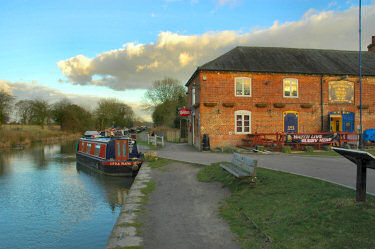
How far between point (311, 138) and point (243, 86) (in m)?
5.54

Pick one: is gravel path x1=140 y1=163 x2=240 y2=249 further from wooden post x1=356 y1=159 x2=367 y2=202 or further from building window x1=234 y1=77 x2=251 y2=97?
building window x1=234 y1=77 x2=251 y2=97

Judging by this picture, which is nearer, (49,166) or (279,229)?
(279,229)

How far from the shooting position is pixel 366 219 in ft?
15.7

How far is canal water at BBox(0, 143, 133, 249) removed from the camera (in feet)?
25.7

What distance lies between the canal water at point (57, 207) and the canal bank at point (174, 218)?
4.45ft

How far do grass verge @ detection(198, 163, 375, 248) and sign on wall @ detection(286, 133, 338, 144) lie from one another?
10899 mm

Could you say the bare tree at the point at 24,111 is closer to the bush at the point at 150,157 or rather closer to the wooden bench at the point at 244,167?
the bush at the point at 150,157

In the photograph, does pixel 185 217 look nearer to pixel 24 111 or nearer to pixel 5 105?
pixel 5 105

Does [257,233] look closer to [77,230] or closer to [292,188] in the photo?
[292,188]

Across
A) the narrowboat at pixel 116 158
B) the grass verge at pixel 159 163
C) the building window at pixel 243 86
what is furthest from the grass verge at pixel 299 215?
the building window at pixel 243 86

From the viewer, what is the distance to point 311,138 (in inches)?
736

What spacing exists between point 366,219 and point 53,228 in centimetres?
793

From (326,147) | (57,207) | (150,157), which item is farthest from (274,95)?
(57,207)

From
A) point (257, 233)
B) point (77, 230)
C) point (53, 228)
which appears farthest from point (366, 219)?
point (53, 228)
